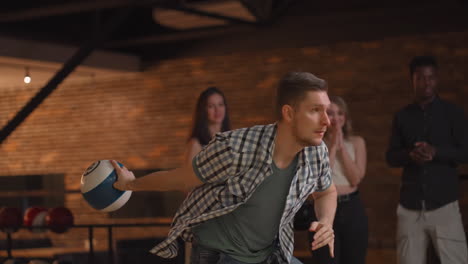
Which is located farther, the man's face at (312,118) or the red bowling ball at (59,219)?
the red bowling ball at (59,219)

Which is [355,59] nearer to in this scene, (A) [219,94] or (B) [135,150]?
(B) [135,150]

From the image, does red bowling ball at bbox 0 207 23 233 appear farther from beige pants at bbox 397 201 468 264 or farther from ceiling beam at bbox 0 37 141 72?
beige pants at bbox 397 201 468 264

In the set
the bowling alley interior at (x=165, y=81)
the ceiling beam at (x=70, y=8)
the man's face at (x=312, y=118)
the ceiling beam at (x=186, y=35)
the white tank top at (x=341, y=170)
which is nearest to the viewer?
the man's face at (x=312, y=118)

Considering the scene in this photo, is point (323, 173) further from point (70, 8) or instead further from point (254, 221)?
point (70, 8)

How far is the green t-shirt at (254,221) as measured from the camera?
2.58 metres

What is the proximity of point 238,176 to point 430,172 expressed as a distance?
192 cm

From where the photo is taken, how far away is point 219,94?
13.8 ft

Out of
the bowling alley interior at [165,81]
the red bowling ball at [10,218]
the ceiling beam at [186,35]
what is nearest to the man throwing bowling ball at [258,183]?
the bowling alley interior at [165,81]

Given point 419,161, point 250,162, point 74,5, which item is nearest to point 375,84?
point 74,5

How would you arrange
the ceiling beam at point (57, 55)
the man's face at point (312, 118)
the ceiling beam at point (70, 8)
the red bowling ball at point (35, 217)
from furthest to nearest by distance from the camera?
the ceiling beam at point (57, 55) < the ceiling beam at point (70, 8) < the red bowling ball at point (35, 217) < the man's face at point (312, 118)

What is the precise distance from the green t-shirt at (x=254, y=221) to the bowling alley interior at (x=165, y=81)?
4.01 metres

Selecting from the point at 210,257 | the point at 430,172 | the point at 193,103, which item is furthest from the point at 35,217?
the point at 210,257

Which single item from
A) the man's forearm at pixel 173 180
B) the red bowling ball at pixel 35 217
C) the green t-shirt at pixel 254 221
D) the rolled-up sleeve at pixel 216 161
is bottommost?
the red bowling ball at pixel 35 217

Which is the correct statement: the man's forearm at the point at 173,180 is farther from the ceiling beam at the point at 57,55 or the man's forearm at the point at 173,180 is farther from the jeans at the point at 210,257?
the ceiling beam at the point at 57,55
